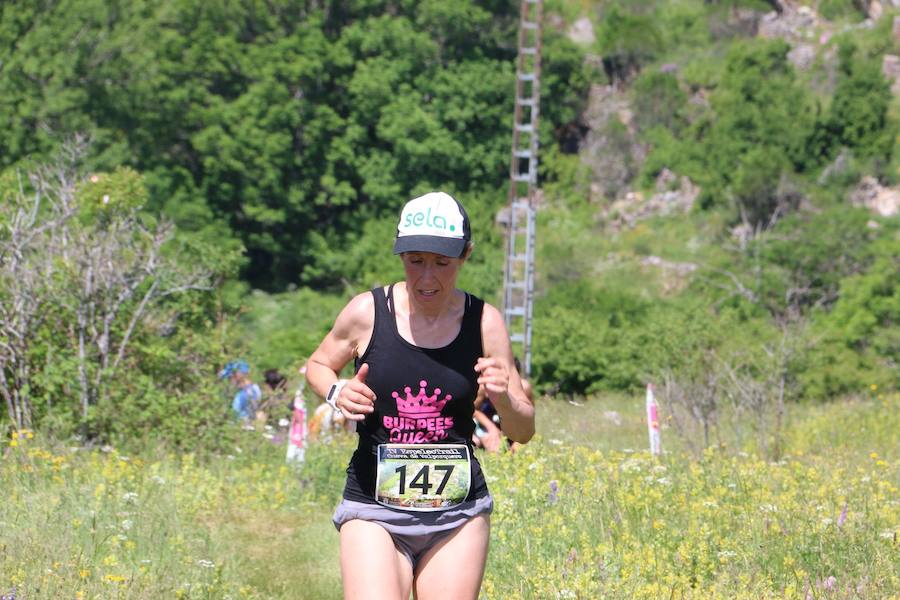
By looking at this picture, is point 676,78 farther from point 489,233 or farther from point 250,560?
point 250,560

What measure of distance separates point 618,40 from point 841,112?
11.1 meters

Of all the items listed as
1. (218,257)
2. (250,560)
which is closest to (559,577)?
(250,560)

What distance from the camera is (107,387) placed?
11539 millimetres

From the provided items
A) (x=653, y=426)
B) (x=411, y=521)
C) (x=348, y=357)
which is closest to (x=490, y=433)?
(x=653, y=426)

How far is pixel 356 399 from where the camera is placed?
4.62 m

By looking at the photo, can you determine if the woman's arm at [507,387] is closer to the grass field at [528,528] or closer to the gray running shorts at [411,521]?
the gray running shorts at [411,521]

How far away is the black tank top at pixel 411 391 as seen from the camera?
15.5ft

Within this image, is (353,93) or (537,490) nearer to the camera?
(537,490)

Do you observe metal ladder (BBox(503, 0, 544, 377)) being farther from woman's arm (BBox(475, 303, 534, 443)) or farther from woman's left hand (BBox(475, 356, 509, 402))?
woman's left hand (BBox(475, 356, 509, 402))

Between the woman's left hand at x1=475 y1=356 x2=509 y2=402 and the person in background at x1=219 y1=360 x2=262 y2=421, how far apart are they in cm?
780

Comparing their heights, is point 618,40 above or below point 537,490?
above

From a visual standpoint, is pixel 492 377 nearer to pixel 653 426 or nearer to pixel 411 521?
pixel 411 521

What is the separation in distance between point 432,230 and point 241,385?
7964 mm

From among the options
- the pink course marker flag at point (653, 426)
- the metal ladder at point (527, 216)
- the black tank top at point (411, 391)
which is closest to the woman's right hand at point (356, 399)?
the black tank top at point (411, 391)
